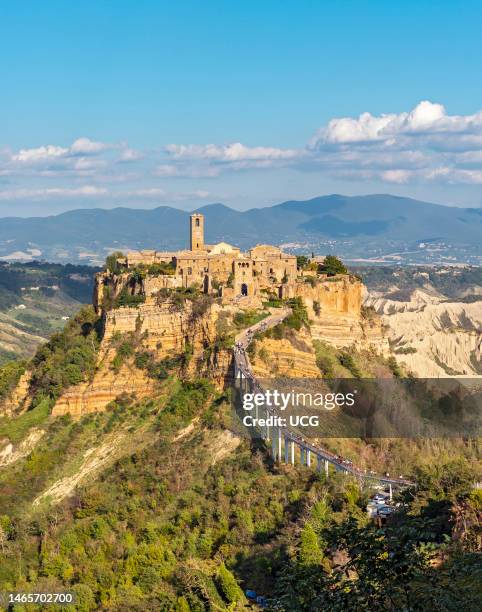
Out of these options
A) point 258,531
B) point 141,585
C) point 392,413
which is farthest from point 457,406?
point 141,585

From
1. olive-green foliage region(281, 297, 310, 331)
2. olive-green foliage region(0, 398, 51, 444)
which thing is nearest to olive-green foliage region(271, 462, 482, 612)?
olive-green foliage region(281, 297, 310, 331)

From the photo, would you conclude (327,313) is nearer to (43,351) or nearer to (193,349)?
(193,349)

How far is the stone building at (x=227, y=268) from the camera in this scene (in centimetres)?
5459

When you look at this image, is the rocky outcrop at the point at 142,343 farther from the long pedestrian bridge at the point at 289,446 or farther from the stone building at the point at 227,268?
the long pedestrian bridge at the point at 289,446

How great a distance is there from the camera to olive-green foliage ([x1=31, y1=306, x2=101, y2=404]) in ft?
166

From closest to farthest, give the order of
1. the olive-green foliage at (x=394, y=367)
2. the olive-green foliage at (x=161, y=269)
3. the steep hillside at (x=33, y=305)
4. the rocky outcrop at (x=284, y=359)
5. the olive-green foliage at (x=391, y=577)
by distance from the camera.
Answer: the olive-green foliage at (x=391, y=577) → the rocky outcrop at (x=284, y=359) → the olive-green foliage at (x=161, y=269) → the olive-green foliage at (x=394, y=367) → the steep hillside at (x=33, y=305)

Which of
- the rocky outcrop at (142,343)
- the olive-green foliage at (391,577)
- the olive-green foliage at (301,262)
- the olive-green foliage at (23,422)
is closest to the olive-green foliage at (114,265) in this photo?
the rocky outcrop at (142,343)

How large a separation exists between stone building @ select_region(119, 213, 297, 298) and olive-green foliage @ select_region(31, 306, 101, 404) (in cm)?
494

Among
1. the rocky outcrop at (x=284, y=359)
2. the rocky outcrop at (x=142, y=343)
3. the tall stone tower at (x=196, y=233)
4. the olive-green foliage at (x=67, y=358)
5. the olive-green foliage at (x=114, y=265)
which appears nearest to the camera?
the rocky outcrop at (x=284, y=359)

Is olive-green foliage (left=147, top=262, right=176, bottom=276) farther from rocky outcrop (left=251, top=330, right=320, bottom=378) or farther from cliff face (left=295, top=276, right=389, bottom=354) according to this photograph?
rocky outcrop (left=251, top=330, right=320, bottom=378)

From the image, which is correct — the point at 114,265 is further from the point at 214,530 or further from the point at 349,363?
the point at 214,530

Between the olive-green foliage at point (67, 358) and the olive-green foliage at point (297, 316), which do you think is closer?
the olive-green foliage at point (67, 358)

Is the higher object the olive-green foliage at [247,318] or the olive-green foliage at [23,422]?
the olive-green foliage at [247,318]

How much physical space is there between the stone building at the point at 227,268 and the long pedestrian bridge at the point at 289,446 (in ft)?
31.6
